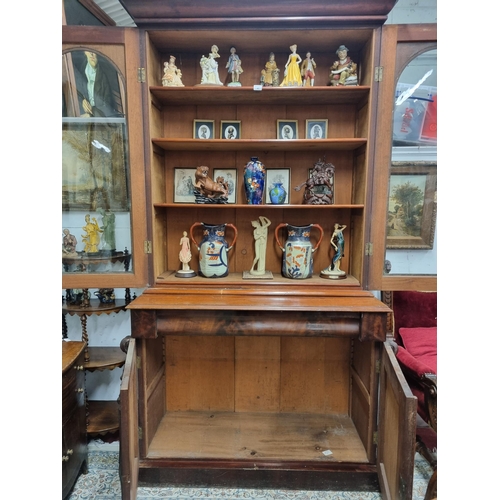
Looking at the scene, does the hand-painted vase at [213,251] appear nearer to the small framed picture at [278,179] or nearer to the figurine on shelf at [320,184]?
the small framed picture at [278,179]

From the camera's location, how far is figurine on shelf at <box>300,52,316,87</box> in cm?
145

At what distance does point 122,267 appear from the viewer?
4.83 feet

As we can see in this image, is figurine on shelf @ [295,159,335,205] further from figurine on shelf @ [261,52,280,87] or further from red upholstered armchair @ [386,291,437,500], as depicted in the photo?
red upholstered armchair @ [386,291,437,500]

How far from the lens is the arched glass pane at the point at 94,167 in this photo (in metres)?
1.40

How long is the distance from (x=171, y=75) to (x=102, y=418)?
179cm

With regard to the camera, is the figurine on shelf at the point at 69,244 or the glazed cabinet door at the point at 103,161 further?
the figurine on shelf at the point at 69,244

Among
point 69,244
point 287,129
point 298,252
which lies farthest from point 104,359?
point 287,129

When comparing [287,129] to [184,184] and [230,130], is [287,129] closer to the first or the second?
[230,130]

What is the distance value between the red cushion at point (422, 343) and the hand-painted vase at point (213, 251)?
1.05 meters

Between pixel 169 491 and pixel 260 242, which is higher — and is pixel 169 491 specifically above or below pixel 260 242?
below

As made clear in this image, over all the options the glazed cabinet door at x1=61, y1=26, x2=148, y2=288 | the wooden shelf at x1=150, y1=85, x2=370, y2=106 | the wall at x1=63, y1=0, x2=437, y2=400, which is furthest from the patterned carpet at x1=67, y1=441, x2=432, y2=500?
the wooden shelf at x1=150, y1=85, x2=370, y2=106

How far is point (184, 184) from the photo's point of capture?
5.39 feet

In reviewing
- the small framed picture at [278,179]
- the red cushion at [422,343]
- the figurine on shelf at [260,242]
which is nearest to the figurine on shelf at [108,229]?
the figurine on shelf at [260,242]

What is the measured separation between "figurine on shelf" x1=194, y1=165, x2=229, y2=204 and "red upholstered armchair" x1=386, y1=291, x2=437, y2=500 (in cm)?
101
